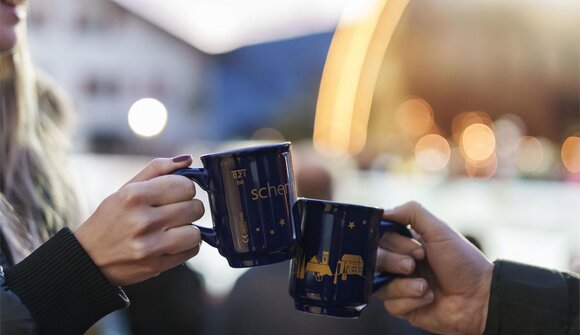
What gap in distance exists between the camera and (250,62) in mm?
22891

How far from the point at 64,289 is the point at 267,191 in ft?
0.89

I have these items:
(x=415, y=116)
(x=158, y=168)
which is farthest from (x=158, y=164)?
(x=415, y=116)

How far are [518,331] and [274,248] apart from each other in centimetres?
43

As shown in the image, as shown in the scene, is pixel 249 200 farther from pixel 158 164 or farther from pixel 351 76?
pixel 351 76

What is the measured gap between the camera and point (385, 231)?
1.10 m

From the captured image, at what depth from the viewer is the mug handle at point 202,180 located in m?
0.90

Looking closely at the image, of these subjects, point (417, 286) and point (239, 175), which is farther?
point (417, 286)

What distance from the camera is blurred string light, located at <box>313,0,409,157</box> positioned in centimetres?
569

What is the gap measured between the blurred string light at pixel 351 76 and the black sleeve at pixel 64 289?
15.7 ft

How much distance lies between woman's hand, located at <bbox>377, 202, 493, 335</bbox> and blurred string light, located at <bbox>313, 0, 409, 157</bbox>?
4382 millimetres

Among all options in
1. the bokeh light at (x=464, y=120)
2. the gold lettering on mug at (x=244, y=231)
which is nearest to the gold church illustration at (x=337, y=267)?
the gold lettering on mug at (x=244, y=231)

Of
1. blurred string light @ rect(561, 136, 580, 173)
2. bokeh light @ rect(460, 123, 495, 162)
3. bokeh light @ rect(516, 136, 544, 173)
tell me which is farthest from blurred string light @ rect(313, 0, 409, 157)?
blurred string light @ rect(561, 136, 580, 173)

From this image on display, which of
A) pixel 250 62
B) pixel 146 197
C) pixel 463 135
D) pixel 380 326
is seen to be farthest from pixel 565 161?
pixel 250 62

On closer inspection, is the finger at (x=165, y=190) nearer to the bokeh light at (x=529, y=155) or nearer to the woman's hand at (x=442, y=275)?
the woman's hand at (x=442, y=275)
